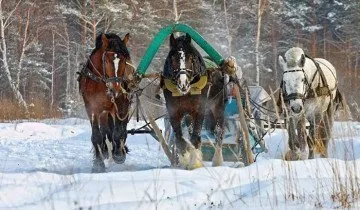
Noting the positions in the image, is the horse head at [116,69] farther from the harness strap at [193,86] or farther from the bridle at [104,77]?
the harness strap at [193,86]

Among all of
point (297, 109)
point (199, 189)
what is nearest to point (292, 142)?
point (297, 109)

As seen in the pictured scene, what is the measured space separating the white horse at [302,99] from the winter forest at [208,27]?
24187mm

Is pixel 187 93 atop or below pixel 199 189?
atop

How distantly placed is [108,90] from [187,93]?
105 centimetres

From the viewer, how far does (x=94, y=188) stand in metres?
5.28

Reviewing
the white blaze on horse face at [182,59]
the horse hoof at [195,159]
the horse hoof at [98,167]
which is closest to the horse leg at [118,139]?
the horse hoof at [98,167]

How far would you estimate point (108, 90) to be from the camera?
26.5 feet

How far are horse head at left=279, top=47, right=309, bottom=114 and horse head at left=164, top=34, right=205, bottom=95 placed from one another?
42.6 inches

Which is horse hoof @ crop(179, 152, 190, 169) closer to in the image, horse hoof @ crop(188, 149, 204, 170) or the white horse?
horse hoof @ crop(188, 149, 204, 170)

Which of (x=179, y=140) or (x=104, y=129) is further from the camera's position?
(x=104, y=129)

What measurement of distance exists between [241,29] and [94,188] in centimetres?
3510

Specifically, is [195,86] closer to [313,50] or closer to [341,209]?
[341,209]

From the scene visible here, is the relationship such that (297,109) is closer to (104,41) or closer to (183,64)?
(183,64)

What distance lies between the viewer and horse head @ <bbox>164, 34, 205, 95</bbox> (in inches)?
290
